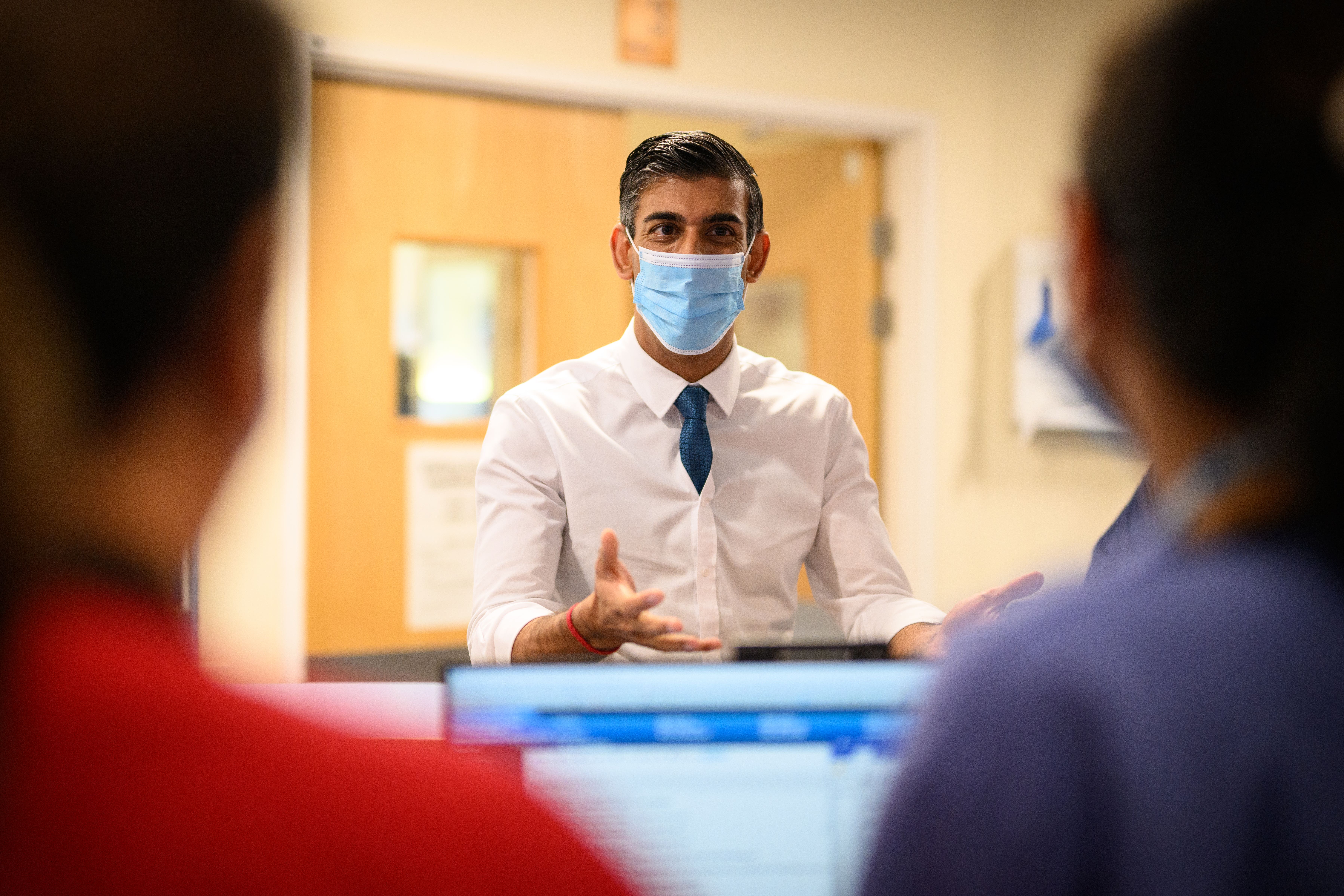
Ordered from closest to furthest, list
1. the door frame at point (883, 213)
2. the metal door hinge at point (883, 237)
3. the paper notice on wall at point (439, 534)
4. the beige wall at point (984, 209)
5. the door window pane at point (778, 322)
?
the door frame at point (883, 213)
the paper notice on wall at point (439, 534)
the beige wall at point (984, 209)
the metal door hinge at point (883, 237)
the door window pane at point (778, 322)

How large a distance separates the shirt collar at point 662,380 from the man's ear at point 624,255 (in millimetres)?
82

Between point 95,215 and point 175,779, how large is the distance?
196 mm

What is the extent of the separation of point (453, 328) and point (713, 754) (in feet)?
7.01

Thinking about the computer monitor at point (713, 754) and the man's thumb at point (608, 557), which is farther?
the man's thumb at point (608, 557)

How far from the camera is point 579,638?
1106mm

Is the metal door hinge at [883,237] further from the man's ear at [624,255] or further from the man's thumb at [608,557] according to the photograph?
the man's thumb at [608,557]

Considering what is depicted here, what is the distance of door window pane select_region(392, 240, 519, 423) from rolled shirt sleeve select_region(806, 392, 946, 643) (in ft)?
3.98

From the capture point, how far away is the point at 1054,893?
14.1 inches

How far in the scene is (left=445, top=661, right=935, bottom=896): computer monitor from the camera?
56 centimetres

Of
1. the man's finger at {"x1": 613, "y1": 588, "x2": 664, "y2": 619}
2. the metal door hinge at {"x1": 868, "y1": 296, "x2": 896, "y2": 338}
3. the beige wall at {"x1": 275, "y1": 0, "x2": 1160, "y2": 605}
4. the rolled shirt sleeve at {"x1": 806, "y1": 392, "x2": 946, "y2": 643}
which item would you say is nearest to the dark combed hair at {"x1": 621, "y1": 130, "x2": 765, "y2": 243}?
the rolled shirt sleeve at {"x1": 806, "y1": 392, "x2": 946, "y2": 643}

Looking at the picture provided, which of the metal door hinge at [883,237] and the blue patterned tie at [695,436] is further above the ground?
the metal door hinge at [883,237]

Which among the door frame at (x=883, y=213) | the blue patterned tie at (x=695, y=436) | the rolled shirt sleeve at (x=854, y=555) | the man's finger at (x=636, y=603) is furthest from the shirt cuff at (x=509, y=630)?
the door frame at (x=883, y=213)

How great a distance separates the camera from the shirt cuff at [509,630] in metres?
1.24

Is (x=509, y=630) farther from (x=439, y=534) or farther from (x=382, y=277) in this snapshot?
(x=382, y=277)
